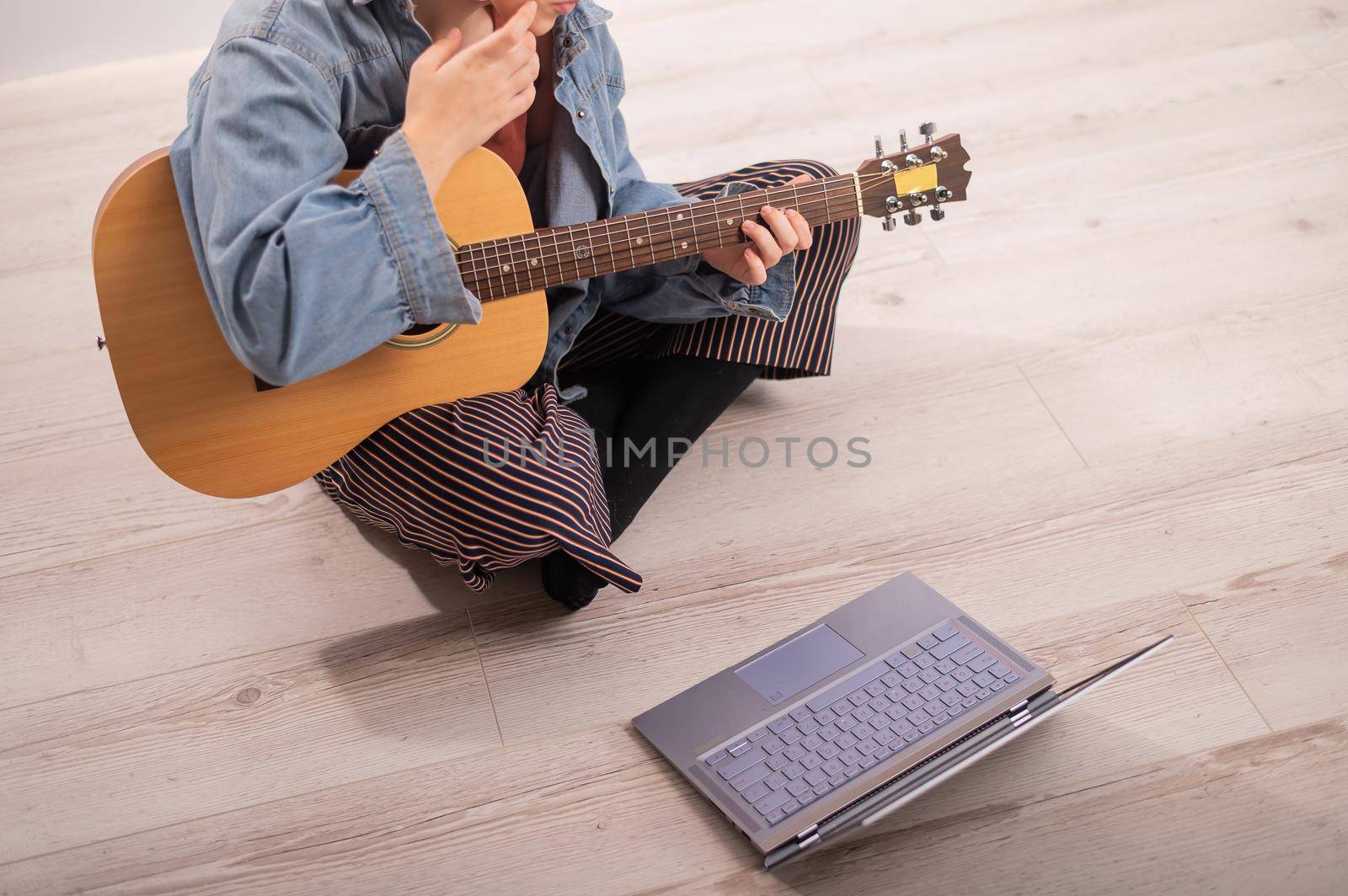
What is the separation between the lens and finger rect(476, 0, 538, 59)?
109cm

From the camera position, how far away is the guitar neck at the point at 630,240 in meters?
1.19

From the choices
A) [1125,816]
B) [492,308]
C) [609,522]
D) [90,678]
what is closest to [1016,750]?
[1125,816]

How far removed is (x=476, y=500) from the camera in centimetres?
121

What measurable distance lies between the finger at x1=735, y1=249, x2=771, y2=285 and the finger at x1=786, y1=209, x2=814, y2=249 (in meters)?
0.04

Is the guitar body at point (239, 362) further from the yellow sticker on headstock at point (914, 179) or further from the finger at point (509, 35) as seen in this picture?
the yellow sticker on headstock at point (914, 179)

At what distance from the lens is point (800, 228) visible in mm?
1255

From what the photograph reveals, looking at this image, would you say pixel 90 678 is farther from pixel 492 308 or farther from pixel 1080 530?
pixel 1080 530

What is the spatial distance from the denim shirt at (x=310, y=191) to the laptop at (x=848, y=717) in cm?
50

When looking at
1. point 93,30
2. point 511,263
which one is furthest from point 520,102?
point 93,30

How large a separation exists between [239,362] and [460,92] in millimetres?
342

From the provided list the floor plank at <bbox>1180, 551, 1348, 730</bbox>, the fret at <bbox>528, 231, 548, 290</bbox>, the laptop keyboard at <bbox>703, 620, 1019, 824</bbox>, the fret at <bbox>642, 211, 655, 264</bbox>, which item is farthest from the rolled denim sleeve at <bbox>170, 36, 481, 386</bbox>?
the floor plank at <bbox>1180, 551, 1348, 730</bbox>

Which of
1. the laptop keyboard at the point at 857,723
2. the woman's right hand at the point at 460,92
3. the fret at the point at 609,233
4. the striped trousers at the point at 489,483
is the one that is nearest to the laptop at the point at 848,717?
the laptop keyboard at the point at 857,723

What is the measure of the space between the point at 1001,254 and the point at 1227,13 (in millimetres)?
901

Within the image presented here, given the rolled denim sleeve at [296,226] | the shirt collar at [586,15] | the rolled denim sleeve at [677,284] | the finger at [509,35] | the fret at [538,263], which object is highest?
the finger at [509,35]
